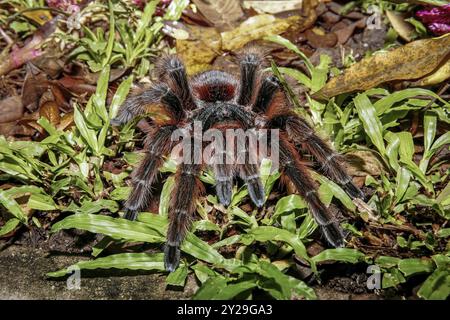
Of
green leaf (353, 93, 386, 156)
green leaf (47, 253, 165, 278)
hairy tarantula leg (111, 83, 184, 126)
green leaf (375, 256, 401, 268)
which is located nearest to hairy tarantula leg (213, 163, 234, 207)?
green leaf (47, 253, 165, 278)

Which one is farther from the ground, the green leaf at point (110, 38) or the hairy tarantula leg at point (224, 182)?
the green leaf at point (110, 38)

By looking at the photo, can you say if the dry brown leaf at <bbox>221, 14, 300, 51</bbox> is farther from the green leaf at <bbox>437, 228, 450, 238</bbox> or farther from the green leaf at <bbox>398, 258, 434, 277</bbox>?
the green leaf at <bbox>398, 258, 434, 277</bbox>

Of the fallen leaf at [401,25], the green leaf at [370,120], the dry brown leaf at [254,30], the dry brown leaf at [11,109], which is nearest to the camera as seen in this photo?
the green leaf at [370,120]

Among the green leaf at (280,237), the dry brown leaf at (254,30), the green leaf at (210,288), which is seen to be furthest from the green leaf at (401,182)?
the dry brown leaf at (254,30)

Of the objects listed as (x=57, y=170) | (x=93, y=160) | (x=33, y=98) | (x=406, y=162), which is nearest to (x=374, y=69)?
(x=406, y=162)

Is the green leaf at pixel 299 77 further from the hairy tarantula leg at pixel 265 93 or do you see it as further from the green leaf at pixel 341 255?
the green leaf at pixel 341 255

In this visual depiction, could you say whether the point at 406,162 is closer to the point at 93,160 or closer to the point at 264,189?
the point at 264,189
